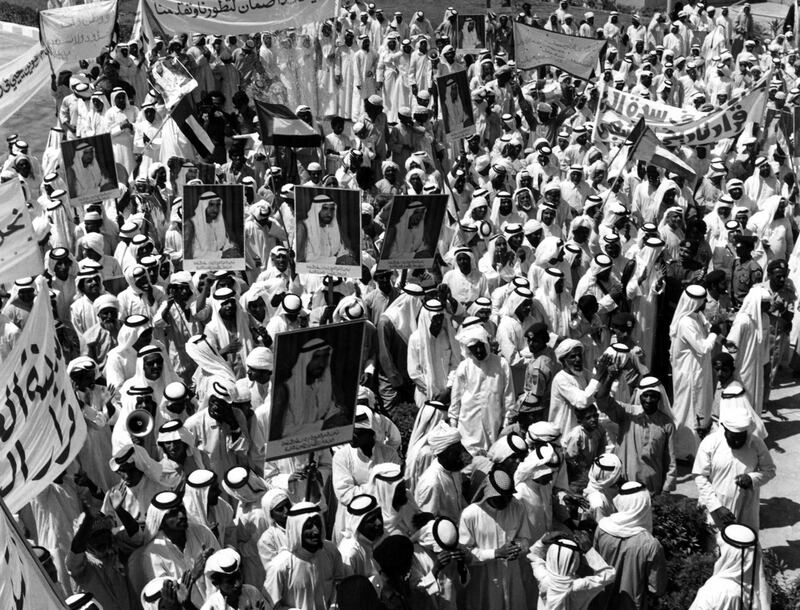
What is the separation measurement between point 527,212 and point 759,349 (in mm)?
3742

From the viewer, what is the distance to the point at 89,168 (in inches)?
440

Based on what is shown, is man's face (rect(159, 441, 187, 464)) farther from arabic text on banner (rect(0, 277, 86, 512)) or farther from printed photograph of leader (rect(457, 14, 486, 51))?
printed photograph of leader (rect(457, 14, 486, 51))

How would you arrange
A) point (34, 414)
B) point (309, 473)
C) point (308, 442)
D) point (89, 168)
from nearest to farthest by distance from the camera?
point (34, 414)
point (308, 442)
point (309, 473)
point (89, 168)

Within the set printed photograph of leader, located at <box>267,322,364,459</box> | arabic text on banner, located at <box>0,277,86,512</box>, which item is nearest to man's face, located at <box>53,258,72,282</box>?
arabic text on banner, located at <box>0,277,86,512</box>

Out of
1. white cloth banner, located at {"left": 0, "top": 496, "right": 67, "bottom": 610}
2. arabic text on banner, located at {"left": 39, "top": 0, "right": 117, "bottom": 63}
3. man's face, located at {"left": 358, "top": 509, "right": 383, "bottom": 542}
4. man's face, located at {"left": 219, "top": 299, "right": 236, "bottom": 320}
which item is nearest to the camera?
white cloth banner, located at {"left": 0, "top": 496, "right": 67, "bottom": 610}

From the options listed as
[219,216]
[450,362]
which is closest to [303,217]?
[219,216]

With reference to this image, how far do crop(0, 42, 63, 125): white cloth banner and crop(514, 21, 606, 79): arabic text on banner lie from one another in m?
6.19

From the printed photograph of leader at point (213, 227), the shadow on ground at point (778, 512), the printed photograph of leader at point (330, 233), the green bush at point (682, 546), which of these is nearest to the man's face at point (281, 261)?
the printed photograph of leader at point (213, 227)

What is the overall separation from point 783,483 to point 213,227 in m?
5.36

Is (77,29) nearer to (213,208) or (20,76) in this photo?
(20,76)

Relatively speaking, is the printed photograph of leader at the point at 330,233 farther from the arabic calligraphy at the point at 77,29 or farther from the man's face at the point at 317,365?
the arabic calligraphy at the point at 77,29

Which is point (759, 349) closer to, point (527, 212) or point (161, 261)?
point (527, 212)

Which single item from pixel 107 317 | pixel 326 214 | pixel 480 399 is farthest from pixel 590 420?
pixel 107 317

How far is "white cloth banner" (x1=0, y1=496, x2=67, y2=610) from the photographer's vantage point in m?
3.45
